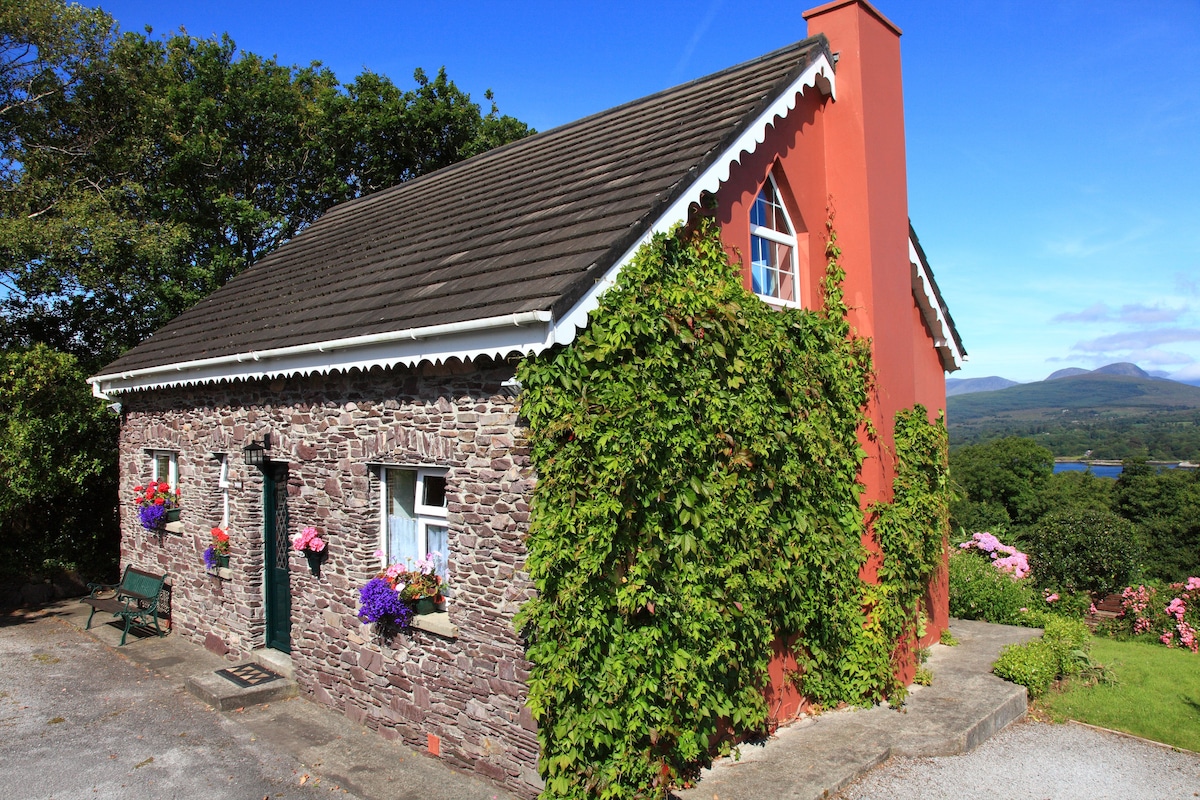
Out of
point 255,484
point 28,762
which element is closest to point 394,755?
point 28,762

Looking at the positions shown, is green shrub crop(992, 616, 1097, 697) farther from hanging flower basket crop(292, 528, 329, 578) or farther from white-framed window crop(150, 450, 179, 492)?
white-framed window crop(150, 450, 179, 492)

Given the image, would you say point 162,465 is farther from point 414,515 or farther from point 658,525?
point 658,525

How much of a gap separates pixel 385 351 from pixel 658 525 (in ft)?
9.74

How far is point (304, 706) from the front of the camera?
826 centimetres

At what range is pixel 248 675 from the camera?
8.92m

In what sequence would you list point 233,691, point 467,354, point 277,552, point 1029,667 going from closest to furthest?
point 467,354, point 233,691, point 1029,667, point 277,552

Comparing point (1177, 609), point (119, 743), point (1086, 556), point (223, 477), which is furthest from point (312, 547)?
point (1086, 556)

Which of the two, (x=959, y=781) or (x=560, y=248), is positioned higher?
(x=560, y=248)

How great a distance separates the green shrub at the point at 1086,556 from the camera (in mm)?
14203

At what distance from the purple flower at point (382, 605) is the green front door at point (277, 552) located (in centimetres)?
300

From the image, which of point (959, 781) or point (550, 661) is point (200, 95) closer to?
point (550, 661)

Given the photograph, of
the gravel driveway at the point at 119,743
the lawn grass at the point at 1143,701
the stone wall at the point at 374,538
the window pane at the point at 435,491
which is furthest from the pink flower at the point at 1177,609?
the gravel driveway at the point at 119,743

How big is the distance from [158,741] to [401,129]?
1944cm

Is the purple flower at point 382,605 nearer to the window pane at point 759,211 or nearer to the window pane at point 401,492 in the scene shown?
the window pane at point 401,492
